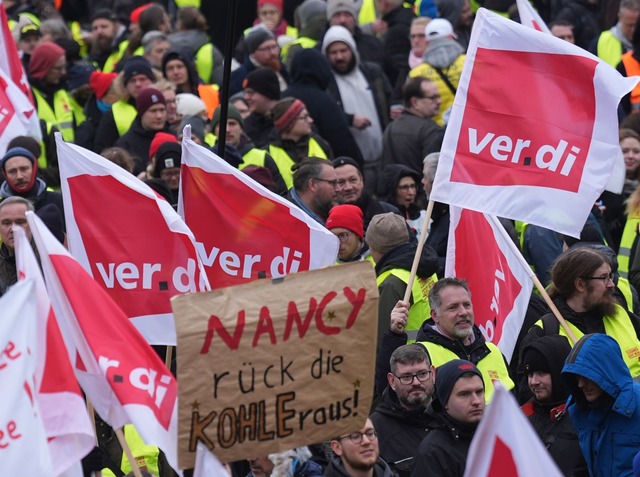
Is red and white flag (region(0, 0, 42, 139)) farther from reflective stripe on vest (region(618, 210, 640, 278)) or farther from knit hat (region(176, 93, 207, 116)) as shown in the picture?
reflective stripe on vest (region(618, 210, 640, 278))

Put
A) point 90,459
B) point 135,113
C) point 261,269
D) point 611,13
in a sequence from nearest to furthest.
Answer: point 90,459 → point 261,269 → point 135,113 → point 611,13

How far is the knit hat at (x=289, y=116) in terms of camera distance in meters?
11.9

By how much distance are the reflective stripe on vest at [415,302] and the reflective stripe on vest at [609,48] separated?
550cm

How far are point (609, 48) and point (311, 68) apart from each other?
2.99m

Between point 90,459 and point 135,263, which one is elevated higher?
point 135,263

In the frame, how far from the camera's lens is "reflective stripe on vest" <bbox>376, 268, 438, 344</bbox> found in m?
9.49

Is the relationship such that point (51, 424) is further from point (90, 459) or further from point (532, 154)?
point (532, 154)

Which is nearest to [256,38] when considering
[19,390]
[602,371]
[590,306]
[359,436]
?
[590,306]

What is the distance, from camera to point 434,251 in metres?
9.98

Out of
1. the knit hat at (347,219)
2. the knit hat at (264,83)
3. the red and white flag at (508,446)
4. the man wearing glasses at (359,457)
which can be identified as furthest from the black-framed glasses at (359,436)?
the knit hat at (264,83)

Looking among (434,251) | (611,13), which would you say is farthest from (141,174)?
(611,13)

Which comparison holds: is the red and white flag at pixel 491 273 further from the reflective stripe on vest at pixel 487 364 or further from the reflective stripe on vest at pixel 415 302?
the reflective stripe on vest at pixel 487 364

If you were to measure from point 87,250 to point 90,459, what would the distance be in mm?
1054

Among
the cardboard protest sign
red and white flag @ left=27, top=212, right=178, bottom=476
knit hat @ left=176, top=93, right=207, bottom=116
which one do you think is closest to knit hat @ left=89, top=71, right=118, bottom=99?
knit hat @ left=176, top=93, right=207, bottom=116
